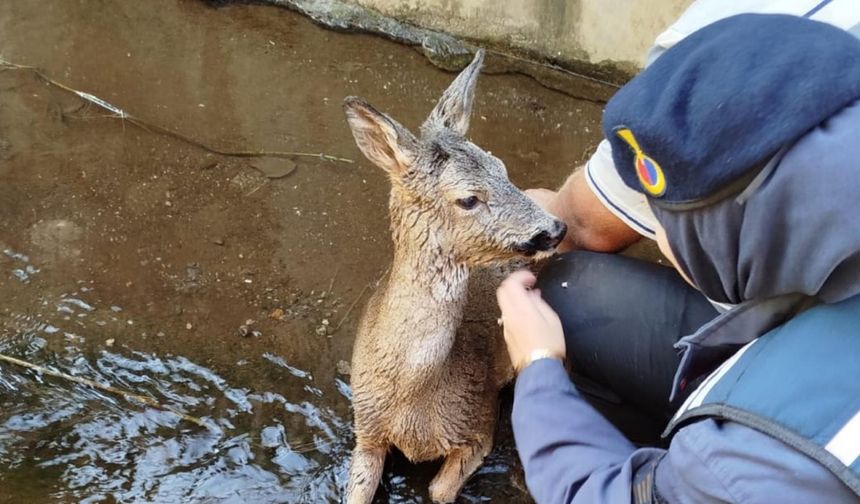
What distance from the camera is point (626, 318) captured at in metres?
2.60

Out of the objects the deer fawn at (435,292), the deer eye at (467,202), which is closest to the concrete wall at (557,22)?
the deer fawn at (435,292)

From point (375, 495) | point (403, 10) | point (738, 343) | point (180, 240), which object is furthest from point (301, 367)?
point (403, 10)

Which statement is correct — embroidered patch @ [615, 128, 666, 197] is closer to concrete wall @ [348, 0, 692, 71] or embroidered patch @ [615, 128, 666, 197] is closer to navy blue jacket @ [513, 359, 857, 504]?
navy blue jacket @ [513, 359, 857, 504]

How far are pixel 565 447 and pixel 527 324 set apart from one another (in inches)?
17.2

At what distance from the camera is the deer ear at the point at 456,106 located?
265 cm

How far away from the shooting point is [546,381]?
1.98 m

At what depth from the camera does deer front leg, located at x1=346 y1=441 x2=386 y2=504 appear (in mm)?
2793

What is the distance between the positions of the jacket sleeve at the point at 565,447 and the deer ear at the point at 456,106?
0.94 m

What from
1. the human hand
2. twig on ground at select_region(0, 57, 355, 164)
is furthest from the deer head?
twig on ground at select_region(0, 57, 355, 164)

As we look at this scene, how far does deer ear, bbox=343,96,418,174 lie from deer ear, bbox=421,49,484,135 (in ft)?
0.66

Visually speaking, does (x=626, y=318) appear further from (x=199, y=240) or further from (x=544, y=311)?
(x=199, y=240)

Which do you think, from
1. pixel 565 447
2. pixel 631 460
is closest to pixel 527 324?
pixel 565 447

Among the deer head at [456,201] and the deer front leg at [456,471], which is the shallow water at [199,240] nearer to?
the deer front leg at [456,471]

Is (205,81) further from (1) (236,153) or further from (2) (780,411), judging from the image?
(2) (780,411)
